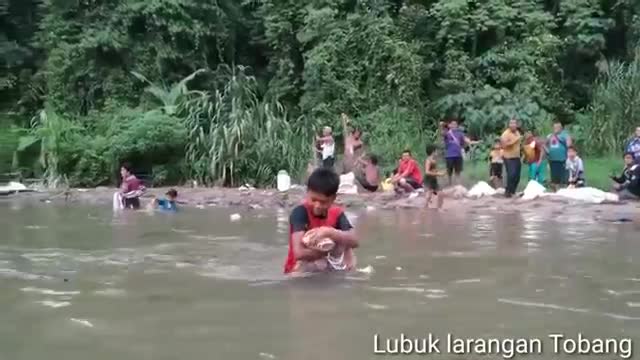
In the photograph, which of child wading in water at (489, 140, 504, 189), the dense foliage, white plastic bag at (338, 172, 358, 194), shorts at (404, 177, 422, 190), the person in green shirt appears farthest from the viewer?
the dense foliage

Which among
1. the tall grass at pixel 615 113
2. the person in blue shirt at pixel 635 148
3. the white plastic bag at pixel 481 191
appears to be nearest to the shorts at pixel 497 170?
the white plastic bag at pixel 481 191

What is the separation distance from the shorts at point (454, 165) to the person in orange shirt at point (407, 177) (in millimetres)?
867

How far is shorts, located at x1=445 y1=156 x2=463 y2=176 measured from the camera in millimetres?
20359

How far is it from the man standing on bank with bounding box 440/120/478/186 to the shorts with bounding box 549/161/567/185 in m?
1.86

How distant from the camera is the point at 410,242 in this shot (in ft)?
40.4

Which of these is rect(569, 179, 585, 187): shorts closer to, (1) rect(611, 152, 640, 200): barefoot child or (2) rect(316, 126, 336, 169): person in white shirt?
(1) rect(611, 152, 640, 200): barefoot child

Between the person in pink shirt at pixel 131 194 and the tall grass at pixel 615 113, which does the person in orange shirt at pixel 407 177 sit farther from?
the person in pink shirt at pixel 131 194

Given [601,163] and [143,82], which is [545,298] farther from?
[143,82]

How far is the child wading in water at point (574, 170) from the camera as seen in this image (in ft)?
61.1

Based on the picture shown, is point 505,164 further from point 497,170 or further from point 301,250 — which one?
point 301,250

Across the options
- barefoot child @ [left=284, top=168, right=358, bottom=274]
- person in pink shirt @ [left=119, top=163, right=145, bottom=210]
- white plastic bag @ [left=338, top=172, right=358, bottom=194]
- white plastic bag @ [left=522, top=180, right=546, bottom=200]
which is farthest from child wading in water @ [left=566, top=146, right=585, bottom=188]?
barefoot child @ [left=284, top=168, right=358, bottom=274]

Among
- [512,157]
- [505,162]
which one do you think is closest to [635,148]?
[512,157]

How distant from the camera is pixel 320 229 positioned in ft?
26.0

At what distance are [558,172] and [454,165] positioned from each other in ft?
6.84
